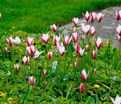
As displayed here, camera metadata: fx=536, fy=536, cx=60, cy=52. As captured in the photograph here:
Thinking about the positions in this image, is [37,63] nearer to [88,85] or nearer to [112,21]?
[88,85]

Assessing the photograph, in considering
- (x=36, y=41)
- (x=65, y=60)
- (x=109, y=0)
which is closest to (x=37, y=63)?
(x=65, y=60)

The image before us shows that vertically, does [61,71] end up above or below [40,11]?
below

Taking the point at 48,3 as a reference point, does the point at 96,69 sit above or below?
below

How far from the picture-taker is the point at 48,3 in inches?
498

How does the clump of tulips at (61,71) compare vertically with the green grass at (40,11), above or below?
below

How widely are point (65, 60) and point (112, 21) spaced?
483 cm

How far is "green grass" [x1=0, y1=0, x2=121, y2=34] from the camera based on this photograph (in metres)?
10.6

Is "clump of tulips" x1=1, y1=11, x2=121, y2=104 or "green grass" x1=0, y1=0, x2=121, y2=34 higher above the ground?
"green grass" x1=0, y1=0, x2=121, y2=34

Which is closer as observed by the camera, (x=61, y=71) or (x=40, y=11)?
(x=61, y=71)

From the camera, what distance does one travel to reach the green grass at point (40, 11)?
10.6 m

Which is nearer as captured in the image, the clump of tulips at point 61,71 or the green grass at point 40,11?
the clump of tulips at point 61,71

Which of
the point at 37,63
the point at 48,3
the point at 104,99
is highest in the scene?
the point at 48,3

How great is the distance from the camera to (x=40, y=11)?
1183cm

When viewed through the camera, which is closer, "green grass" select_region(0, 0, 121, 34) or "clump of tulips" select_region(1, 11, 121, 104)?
"clump of tulips" select_region(1, 11, 121, 104)
